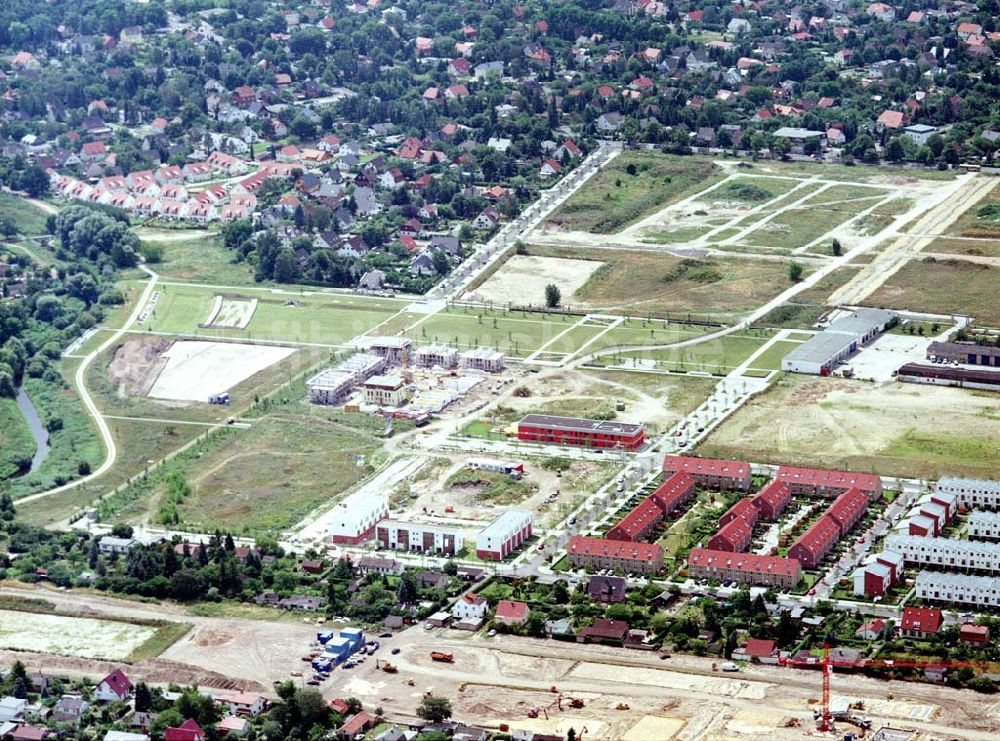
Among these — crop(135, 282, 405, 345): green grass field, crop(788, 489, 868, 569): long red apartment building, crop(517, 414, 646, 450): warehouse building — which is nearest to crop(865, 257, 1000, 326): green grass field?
crop(517, 414, 646, 450): warehouse building

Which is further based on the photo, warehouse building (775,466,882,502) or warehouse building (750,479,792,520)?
warehouse building (775,466,882,502)

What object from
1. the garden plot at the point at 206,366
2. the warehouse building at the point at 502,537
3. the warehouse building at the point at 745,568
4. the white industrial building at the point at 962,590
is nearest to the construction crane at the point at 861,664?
the white industrial building at the point at 962,590

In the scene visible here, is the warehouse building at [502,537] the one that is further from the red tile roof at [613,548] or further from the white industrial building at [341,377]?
the white industrial building at [341,377]

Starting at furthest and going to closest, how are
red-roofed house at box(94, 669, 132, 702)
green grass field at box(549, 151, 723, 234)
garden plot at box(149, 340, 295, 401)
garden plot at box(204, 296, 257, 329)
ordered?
green grass field at box(549, 151, 723, 234), garden plot at box(204, 296, 257, 329), garden plot at box(149, 340, 295, 401), red-roofed house at box(94, 669, 132, 702)

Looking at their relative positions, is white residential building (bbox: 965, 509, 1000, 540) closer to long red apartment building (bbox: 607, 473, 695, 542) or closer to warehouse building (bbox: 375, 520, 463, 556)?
long red apartment building (bbox: 607, 473, 695, 542)

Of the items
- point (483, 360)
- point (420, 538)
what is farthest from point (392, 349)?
point (420, 538)

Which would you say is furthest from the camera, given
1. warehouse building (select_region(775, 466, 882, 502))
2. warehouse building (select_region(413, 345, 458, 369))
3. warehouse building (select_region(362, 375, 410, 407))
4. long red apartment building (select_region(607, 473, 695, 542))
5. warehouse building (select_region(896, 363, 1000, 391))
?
warehouse building (select_region(413, 345, 458, 369))

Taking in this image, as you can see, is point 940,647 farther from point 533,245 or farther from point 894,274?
point 533,245
